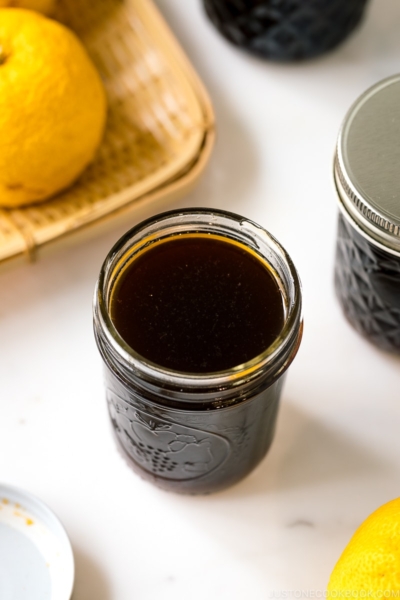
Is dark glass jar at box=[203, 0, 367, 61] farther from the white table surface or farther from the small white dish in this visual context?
the small white dish

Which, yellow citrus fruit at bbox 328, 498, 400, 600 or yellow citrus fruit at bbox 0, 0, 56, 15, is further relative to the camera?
yellow citrus fruit at bbox 0, 0, 56, 15

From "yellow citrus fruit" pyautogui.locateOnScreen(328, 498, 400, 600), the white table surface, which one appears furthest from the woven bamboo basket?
"yellow citrus fruit" pyautogui.locateOnScreen(328, 498, 400, 600)

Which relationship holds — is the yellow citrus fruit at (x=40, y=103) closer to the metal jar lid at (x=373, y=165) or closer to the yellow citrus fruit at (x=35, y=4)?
the yellow citrus fruit at (x=35, y=4)

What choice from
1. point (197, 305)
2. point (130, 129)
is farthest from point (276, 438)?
point (130, 129)

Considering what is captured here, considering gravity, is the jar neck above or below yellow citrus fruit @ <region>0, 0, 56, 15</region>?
below

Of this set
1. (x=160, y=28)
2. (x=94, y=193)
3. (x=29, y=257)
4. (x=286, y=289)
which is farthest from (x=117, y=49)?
(x=286, y=289)

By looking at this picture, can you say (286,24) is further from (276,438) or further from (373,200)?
(276,438)

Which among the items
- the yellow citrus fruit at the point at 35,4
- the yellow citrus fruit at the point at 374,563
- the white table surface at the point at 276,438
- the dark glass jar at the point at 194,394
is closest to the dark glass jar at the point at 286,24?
the white table surface at the point at 276,438

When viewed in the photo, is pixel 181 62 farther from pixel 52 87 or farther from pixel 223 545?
pixel 223 545
